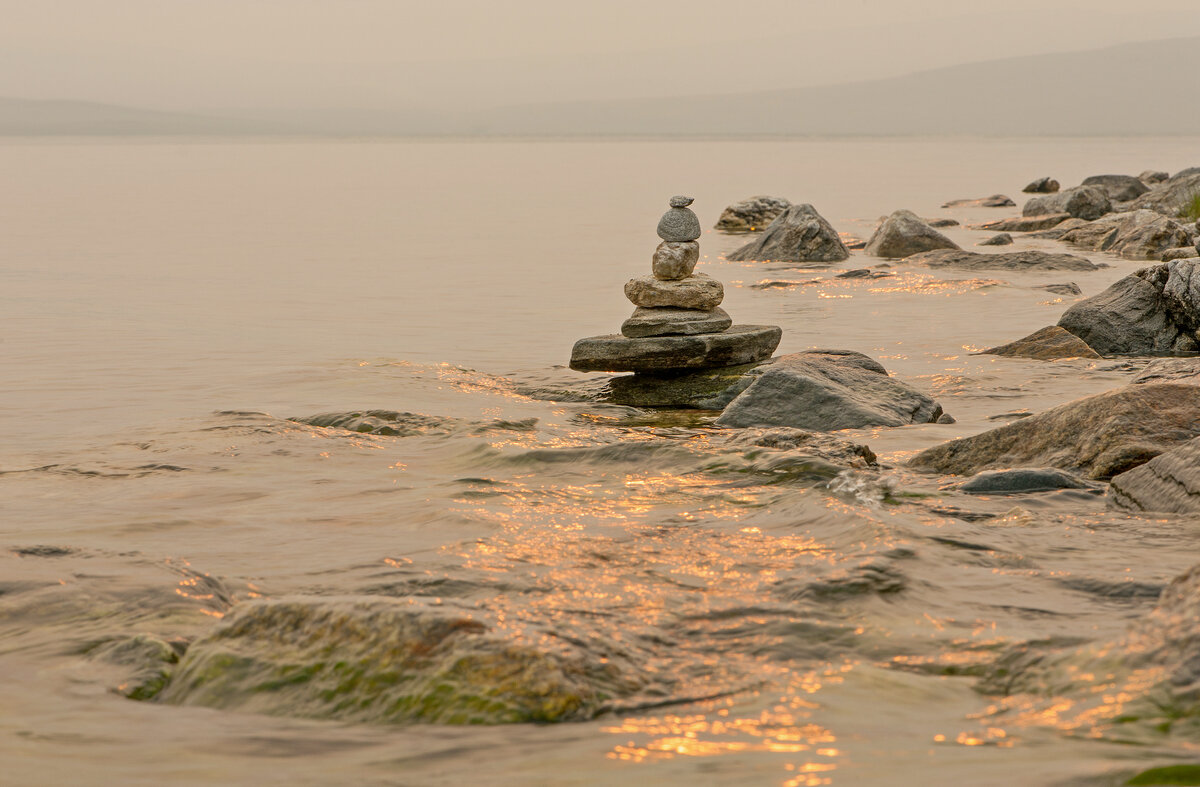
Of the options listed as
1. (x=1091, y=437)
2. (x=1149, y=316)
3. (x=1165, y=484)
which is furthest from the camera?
(x=1149, y=316)

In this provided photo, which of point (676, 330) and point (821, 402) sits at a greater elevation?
point (676, 330)

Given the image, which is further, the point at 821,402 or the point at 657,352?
the point at 657,352

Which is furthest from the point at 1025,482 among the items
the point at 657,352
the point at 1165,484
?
the point at 657,352

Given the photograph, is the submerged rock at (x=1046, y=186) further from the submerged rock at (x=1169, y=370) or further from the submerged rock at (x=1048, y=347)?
the submerged rock at (x=1169, y=370)

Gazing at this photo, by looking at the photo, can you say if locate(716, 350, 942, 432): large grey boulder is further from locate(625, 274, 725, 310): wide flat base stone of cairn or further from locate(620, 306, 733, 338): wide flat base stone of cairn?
locate(625, 274, 725, 310): wide flat base stone of cairn

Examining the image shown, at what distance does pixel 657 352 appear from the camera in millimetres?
11445

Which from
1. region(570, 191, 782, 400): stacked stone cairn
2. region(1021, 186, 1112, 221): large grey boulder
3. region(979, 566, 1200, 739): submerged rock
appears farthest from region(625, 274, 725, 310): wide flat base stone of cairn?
region(1021, 186, 1112, 221): large grey boulder

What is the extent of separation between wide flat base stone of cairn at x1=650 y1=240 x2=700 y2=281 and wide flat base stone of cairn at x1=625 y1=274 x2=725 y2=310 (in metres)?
0.08

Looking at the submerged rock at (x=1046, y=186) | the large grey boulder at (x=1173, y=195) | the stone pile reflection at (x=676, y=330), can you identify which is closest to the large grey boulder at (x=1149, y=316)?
the stone pile reflection at (x=676, y=330)

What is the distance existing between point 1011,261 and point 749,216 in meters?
14.1

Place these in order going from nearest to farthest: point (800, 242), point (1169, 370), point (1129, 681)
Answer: point (1129, 681)
point (1169, 370)
point (800, 242)

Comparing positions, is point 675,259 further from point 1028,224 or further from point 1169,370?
point 1028,224

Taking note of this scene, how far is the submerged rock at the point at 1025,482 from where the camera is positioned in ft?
22.9

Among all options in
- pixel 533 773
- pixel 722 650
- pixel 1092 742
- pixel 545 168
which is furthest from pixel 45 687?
pixel 545 168
